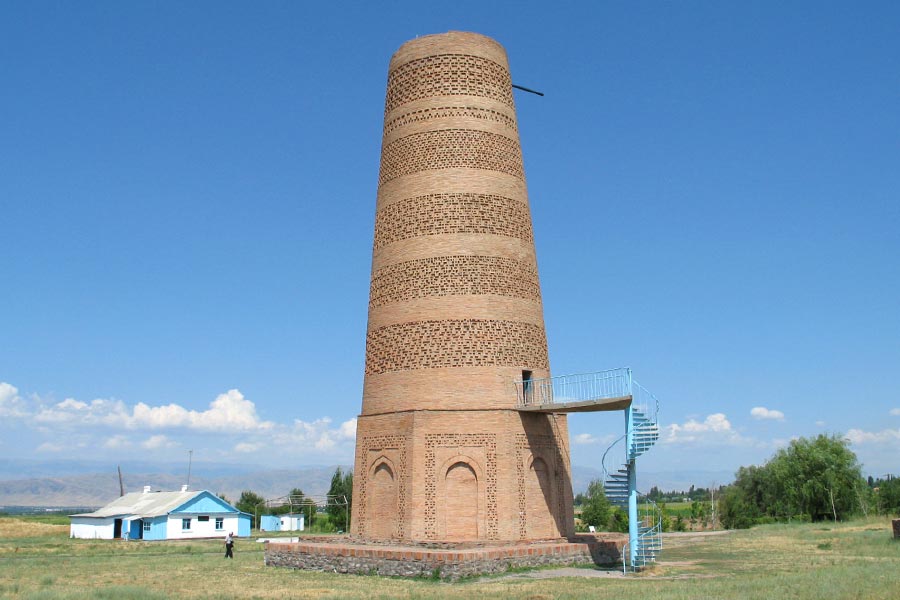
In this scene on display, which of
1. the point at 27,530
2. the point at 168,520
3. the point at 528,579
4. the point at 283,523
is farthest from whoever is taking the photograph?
the point at 283,523

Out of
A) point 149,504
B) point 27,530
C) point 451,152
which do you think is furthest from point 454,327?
point 27,530

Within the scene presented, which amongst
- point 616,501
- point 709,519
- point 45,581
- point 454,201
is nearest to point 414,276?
point 454,201

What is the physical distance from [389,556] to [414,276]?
6557 mm

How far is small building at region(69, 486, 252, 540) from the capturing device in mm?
40875

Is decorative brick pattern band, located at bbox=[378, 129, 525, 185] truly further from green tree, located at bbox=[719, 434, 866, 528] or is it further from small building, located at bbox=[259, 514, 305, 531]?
small building, located at bbox=[259, 514, 305, 531]

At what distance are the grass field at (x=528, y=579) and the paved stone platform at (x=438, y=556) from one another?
14.7 inches

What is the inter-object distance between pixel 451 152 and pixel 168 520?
28527 mm

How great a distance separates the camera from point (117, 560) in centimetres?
2441

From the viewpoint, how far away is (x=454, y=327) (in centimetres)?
1945

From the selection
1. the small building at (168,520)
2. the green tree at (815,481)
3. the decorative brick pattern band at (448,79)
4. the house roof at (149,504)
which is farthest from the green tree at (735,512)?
the decorative brick pattern band at (448,79)

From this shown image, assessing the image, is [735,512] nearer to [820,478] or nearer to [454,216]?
[820,478]

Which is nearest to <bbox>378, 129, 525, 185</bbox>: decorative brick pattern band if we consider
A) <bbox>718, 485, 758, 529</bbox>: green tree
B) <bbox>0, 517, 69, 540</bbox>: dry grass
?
<bbox>718, 485, 758, 529</bbox>: green tree

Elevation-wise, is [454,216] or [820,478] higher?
[454,216]

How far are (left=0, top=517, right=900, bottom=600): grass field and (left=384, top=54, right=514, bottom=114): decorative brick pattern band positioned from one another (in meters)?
11.8
